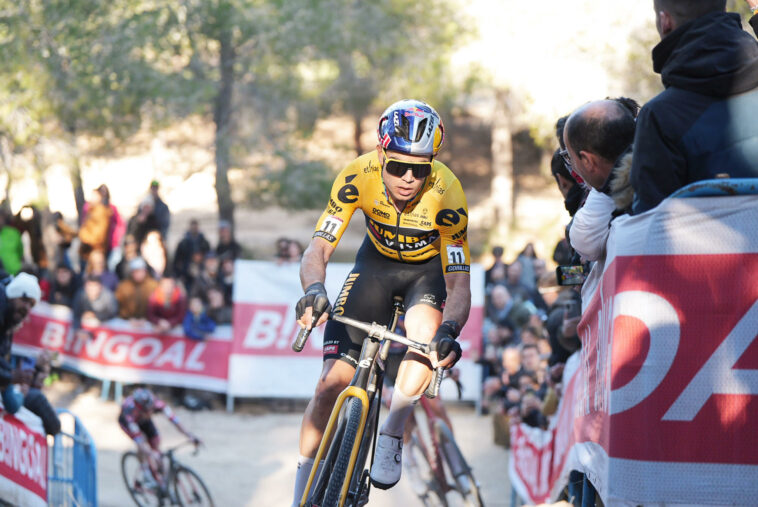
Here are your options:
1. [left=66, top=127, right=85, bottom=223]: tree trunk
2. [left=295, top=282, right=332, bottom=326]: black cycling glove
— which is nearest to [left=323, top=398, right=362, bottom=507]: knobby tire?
[left=295, top=282, right=332, bottom=326]: black cycling glove

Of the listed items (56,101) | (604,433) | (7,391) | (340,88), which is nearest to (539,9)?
(340,88)

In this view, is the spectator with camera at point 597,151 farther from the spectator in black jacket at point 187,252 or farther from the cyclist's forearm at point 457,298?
the spectator in black jacket at point 187,252

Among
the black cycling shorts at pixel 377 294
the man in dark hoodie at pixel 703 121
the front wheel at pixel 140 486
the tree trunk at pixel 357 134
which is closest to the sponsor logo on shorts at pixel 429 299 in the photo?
the black cycling shorts at pixel 377 294

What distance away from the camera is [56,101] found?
65.8 feet

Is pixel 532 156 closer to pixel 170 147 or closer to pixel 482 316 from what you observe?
pixel 170 147

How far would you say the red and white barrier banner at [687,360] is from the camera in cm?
372

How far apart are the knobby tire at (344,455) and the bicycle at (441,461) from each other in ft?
13.5

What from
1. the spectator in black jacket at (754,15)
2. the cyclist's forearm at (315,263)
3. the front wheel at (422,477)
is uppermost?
the spectator in black jacket at (754,15)

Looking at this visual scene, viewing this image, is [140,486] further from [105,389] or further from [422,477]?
[105,389]

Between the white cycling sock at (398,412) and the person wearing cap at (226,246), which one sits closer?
the white cycling sock at (398,412)

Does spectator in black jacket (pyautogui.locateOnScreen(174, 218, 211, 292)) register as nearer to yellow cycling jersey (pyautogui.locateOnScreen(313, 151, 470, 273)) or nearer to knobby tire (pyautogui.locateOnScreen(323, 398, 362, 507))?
yellow cycling jersey (pyautogui.locateOnScreen(313, 151, 470, 273))

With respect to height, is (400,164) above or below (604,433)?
above

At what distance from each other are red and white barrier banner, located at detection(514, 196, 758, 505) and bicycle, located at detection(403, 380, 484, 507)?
19.0ft

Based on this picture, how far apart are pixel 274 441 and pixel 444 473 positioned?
4.86 meters
